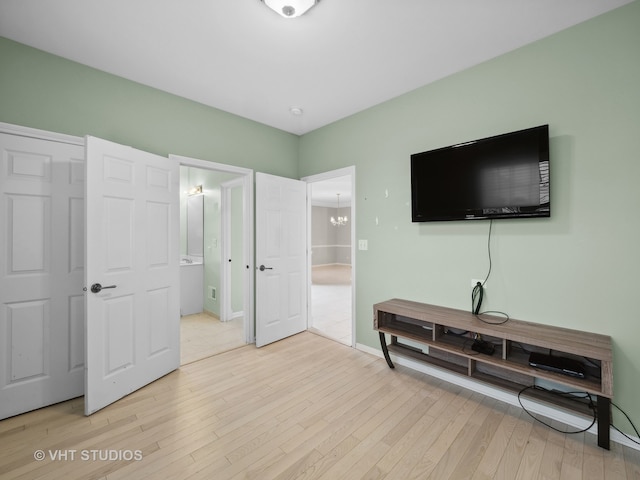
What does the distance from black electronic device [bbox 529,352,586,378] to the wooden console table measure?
27 millimetres

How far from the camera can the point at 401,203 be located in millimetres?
2822

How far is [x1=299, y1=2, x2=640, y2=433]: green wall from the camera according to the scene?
69.0 inches

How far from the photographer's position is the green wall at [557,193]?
175 centimetres

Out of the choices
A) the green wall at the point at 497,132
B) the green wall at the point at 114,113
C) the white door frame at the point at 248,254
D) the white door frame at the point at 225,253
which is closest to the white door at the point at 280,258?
the white door frame at the point at 248,254

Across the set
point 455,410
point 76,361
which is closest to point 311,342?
point 455,410

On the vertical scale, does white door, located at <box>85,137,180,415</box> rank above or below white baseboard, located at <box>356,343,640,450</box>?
above

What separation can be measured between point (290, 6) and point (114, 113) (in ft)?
5.91

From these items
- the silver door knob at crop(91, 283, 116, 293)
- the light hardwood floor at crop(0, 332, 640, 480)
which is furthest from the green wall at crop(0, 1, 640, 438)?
the silver door knob at crop(91, 283, 116, 293)

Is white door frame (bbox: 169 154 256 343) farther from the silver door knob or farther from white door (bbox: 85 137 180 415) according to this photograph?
the silver door knob

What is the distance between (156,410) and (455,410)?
2.25 m

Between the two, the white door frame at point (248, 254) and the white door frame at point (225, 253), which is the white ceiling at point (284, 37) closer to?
the white door frame at point (248, 254)

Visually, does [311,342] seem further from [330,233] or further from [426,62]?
[330,233]

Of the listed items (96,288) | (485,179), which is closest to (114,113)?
(96,288)

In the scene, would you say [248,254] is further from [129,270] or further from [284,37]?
[284,37]
